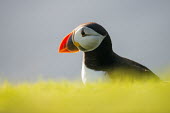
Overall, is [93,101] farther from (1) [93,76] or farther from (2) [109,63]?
(2) [109,63]

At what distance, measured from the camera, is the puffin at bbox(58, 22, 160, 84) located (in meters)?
3.65

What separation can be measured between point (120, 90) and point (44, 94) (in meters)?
0.48

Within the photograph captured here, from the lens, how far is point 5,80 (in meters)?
2.71

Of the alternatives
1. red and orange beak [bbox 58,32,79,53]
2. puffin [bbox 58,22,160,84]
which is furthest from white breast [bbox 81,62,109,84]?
red and orange beak [bbox 58,32,79,53]

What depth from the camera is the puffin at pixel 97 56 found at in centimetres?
365

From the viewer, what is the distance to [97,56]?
3947 mm

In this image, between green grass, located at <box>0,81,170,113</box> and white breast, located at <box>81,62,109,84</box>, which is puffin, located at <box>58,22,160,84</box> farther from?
green grass, located at <box>0,81,170,113</box>

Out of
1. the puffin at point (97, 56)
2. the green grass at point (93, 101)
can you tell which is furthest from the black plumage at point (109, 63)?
the green grass at point (93, 101)

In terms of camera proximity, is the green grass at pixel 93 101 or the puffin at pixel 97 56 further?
the puffin at pixel 97 56

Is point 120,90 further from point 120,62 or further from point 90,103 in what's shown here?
point 120,62

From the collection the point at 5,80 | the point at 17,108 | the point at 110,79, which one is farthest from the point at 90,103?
the point at 110,79

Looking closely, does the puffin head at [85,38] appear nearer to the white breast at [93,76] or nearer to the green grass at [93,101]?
the white breast at [93,76]

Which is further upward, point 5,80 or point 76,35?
point 76,35

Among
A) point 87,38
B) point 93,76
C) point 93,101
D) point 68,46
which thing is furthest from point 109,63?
point 93,101
